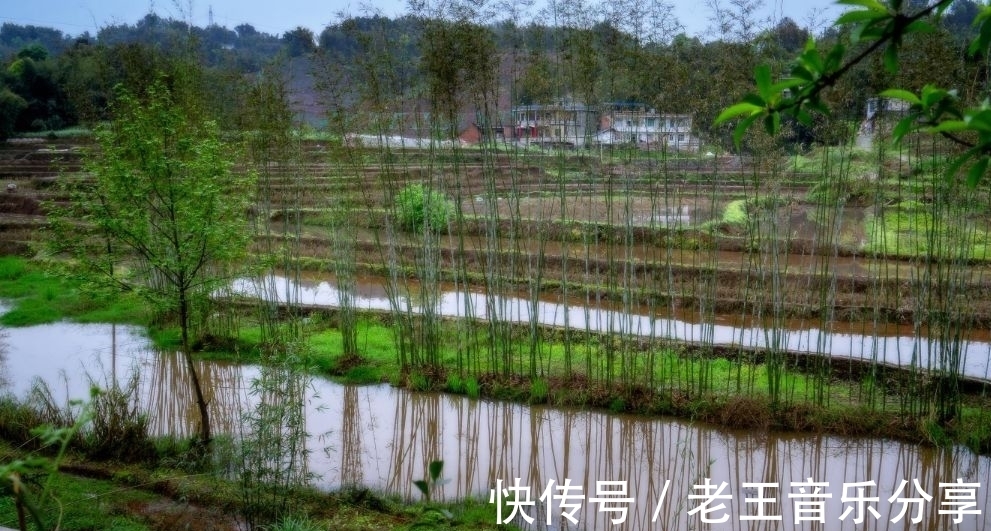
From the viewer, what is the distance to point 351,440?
5.96 m

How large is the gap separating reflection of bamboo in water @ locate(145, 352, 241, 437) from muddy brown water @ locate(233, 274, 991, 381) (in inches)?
33.6

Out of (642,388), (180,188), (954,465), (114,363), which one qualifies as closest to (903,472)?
(954,465)

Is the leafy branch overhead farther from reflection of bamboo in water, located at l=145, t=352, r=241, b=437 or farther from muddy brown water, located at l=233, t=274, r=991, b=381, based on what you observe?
reflection of bamboo in water, located at l=145, t=352, r=241, b=437

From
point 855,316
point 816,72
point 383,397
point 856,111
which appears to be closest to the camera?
point 816,72

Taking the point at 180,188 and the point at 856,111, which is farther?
the point at 856,111

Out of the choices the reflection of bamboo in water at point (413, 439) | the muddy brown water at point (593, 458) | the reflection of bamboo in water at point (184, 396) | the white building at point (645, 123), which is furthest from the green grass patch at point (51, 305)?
the white building at point (645, 123)

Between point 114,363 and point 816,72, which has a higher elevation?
point 816,72

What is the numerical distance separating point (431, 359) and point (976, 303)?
19.5ft

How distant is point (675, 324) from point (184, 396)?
410 cm

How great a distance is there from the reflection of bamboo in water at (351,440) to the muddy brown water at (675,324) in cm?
89

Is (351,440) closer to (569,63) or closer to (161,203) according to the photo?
(161,203)

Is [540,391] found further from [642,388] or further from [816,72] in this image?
[816,72]

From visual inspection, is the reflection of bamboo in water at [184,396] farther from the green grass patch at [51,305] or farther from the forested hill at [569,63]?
the forested hill at [569,63]

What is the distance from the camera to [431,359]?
281 inches
